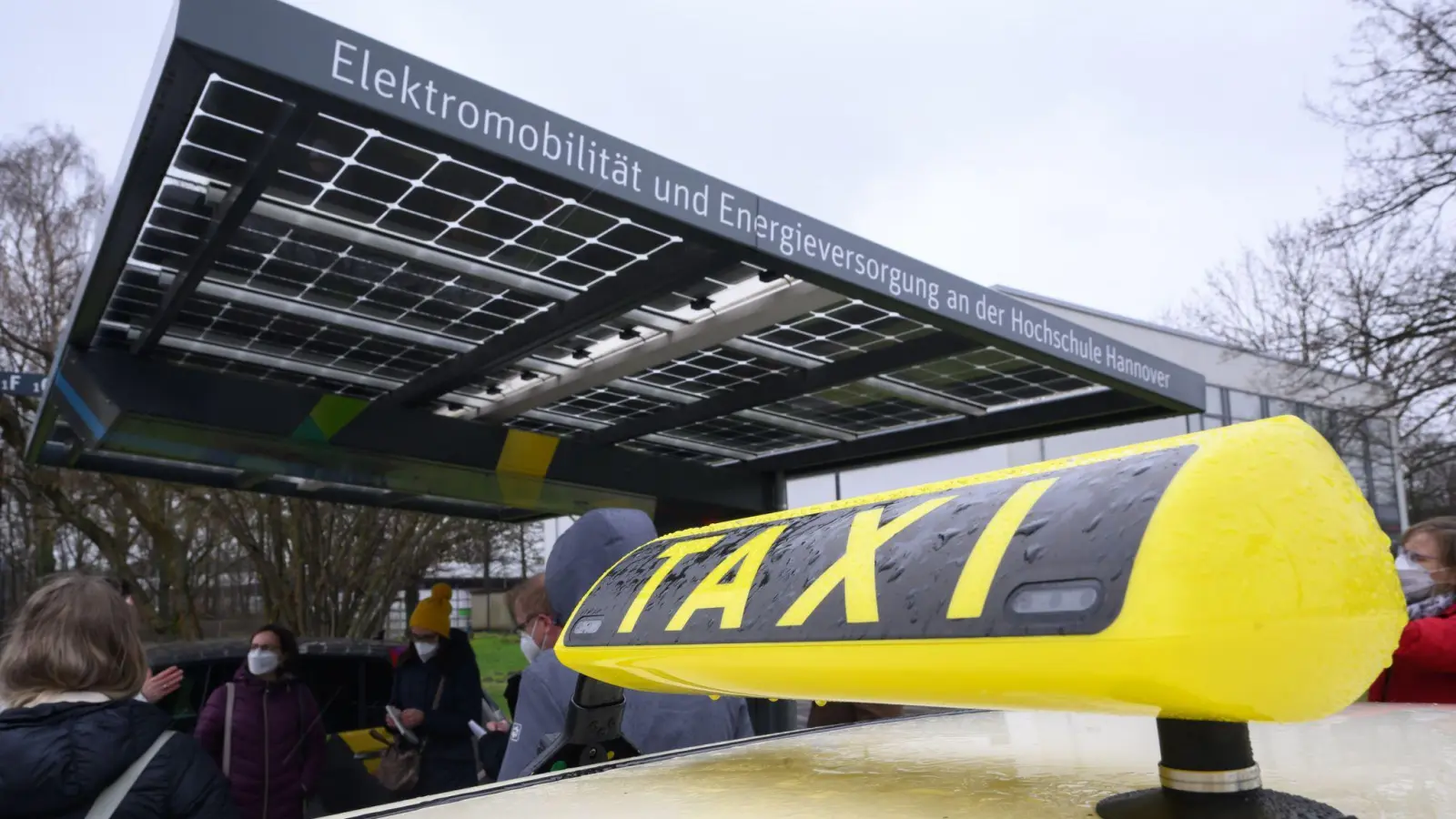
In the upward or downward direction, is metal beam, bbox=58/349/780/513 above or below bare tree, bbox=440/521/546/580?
above

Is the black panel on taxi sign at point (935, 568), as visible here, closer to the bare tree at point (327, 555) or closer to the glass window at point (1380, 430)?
the bare tree at point (327, 555)

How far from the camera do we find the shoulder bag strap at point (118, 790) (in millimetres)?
2365

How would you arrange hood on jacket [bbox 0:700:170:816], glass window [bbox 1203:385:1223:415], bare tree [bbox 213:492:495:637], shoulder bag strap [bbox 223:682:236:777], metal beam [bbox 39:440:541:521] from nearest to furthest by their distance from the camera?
hood on jacket [bbox 0:700:170:816], shoulder bag strap [bbox 223:682:236:777], metal beam [bbox 39:440:541:521], bare tree [bbox 213:492:495:637], glass window [bbox 1203:385:1223:415]

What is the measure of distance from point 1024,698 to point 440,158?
365 centimetres

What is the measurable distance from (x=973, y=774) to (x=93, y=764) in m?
2.04

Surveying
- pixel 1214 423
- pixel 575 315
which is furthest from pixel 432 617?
pixel 1214 423

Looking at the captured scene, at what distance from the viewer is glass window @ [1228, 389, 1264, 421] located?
20.5 meters

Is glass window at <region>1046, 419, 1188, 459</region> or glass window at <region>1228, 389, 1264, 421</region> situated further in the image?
glass window at <region>1228, 389, 1264, 421</region>

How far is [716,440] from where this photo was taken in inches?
345

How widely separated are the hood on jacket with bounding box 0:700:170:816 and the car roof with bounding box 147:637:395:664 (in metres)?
3.86

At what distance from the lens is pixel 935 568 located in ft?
3.37

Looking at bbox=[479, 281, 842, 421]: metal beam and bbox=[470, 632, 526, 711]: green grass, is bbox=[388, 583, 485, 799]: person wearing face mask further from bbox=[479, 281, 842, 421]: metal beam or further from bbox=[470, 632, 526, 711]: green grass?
bbox=[470, 632, 526, 711]: green grass

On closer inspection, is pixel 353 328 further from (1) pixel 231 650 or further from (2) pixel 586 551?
(2) pixel 586 551

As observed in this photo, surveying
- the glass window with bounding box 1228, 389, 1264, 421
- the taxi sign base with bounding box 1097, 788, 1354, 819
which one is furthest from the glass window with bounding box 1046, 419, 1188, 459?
the taxi sign base with bounding box 1097, 788, 1354, 819
